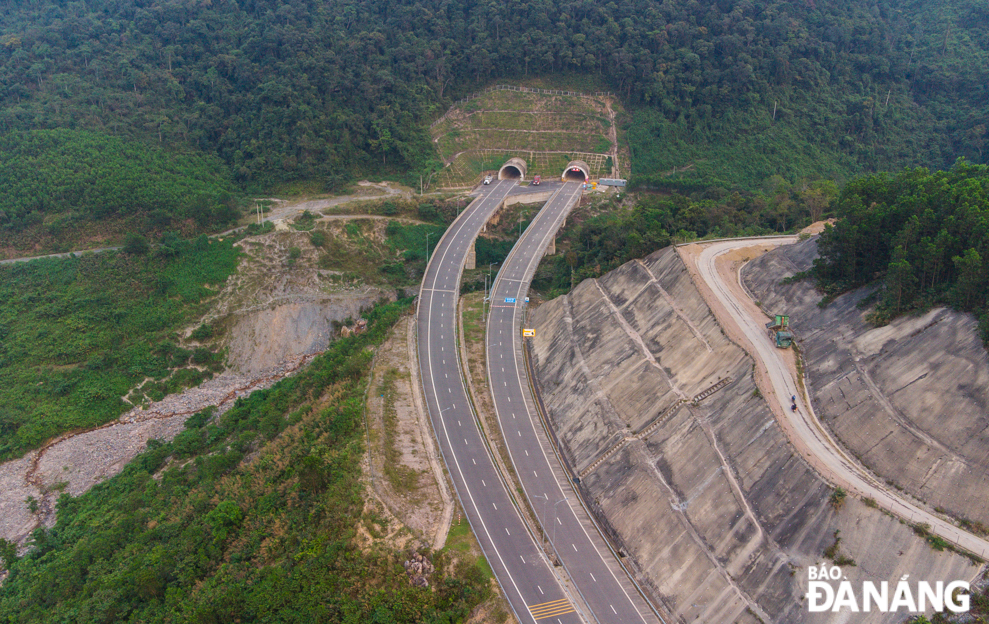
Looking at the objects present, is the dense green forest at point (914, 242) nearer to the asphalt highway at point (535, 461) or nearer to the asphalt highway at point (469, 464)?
the asphalt highway at point (535, 461)

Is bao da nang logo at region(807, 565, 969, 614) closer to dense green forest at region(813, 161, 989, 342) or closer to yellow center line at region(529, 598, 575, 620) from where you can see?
yellow center line at region(529, 598, 575, 620)

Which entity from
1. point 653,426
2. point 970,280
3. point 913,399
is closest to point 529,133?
point 653,426

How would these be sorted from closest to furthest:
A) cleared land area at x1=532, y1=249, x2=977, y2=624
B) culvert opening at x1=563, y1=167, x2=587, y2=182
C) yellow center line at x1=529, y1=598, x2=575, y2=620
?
cleared land area at x1=532, y1=249, x2=977, y2=624 → yellow center line at x1=529, y1=598, x2=575, y2=620 → culvert opening at x1=563, y1=167, x2=587, y2=182

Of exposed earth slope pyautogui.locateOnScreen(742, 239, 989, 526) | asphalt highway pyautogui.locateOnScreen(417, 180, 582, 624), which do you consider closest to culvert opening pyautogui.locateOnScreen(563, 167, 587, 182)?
asphalt highway pyautogui.locateOnScreen(417, 180, 582, 624)

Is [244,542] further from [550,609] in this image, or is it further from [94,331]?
[94,331]

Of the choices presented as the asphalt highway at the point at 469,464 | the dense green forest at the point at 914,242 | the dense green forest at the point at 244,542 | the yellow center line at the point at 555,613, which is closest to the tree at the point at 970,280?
the dense green forest at the point at 914,242

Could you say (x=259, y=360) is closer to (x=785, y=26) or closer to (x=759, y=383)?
(x=759, y=383)
